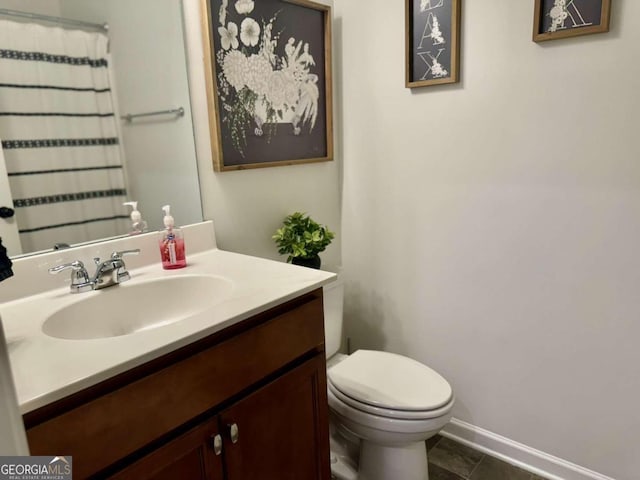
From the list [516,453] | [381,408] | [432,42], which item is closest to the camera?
[381,408]

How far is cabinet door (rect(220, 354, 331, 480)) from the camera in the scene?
1036 millimetres

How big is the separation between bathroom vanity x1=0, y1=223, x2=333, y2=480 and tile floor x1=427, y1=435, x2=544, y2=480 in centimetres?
64

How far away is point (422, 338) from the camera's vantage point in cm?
193

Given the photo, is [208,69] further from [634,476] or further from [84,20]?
[634,476]

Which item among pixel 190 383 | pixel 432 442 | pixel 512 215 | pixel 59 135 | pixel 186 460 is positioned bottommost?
pixel 432 442

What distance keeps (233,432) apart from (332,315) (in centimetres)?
77

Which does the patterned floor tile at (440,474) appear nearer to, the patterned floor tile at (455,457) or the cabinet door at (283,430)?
the patterned floor tile at (455,457)

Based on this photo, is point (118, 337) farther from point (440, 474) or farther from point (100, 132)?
point (440, 474)

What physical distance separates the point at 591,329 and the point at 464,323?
449mm

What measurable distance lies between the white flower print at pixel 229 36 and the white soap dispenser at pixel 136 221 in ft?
2.05

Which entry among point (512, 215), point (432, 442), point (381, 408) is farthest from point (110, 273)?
point (432, 442)

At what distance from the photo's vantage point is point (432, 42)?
163 centimetres

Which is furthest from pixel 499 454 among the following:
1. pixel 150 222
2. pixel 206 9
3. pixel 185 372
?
pixel 206 9

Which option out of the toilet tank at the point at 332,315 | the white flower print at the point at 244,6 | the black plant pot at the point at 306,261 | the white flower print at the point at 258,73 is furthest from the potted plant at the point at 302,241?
the white flower print at the point at 244,6
